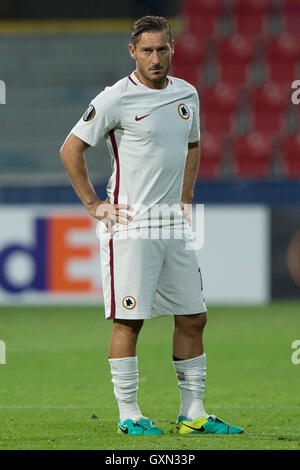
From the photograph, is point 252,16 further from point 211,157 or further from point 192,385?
point 192,385

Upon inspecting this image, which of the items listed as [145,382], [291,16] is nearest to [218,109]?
[291,16]

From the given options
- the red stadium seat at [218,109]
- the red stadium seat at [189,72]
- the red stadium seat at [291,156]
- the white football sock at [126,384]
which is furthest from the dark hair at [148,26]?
the red stadium seat at [189,72]

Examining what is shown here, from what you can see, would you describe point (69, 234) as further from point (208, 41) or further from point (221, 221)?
point (208, 41)

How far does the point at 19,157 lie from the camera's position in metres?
15.2

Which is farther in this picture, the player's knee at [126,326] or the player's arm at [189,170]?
the player's arm at [189,170]

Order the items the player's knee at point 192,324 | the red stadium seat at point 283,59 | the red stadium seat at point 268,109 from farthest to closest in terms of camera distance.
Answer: the red stadium seat at point 283,59 < the red stadium seat at point 268,109 < the player's knee at point 192,324

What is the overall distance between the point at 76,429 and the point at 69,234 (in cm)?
719

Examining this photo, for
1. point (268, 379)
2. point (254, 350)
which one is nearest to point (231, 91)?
point (254, 350)

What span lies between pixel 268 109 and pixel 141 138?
11494mm

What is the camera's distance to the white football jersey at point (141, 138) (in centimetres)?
446

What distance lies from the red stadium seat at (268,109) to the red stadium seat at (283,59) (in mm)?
403

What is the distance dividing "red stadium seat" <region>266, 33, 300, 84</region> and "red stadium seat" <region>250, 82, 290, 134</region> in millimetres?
403

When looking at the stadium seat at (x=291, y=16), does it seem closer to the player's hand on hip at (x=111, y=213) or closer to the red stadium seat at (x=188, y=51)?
the red stadium seat at (x=188, y=51)
